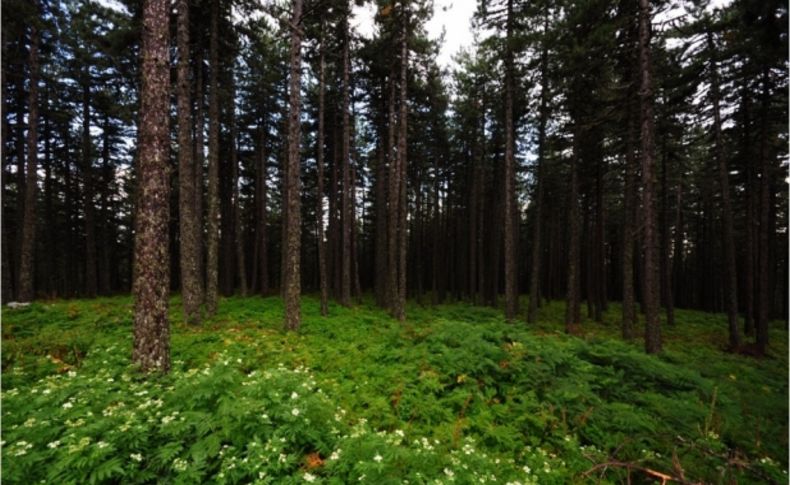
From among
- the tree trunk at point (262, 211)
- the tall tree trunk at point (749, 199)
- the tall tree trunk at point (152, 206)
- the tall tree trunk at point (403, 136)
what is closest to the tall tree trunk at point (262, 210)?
the tree trunk at point (262, 211)

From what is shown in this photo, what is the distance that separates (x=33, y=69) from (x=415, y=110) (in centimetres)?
1861

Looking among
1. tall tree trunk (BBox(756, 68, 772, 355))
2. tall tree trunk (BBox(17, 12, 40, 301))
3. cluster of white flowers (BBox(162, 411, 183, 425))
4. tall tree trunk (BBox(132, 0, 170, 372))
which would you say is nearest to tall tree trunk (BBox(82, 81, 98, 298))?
tall tree trunk (BBox(17, 12, 40, 301))

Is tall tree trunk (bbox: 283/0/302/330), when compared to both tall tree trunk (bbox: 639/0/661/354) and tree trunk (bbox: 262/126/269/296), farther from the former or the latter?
tree trunk (bbox: 262/126/269/296)

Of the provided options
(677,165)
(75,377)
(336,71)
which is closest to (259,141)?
(336,71)

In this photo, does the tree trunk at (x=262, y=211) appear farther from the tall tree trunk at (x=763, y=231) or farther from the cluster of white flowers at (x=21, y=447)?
the tall tree trunk at (x=763, y=231)

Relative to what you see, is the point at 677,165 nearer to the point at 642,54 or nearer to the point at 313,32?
the point at 642,54

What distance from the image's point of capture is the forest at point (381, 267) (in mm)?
4422

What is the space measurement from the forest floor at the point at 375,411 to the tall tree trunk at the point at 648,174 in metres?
1.67

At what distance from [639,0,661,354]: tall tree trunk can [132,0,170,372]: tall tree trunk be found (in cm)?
1303

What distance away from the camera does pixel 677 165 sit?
2773 centimetres

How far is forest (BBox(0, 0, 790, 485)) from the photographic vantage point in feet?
14.5

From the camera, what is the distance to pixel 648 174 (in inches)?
431

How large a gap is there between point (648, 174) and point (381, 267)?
15.3m

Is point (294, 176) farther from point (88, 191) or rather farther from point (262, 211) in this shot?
point (88, 191)
